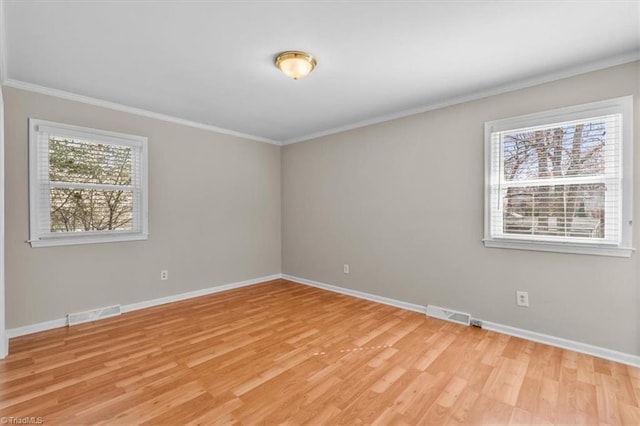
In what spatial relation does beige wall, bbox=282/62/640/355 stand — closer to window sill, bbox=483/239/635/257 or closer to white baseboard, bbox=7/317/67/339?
Result: window sill, bbox=483/239/635/257

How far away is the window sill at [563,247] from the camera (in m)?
2.40

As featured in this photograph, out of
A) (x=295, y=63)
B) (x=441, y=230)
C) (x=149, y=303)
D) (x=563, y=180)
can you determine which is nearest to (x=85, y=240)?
(x=149, y=303)

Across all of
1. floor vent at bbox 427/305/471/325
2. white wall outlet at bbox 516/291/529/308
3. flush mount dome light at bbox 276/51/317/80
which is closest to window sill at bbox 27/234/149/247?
flush mount dome light at bbox 276/51/317/80

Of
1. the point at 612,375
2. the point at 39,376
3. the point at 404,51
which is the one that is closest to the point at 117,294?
the point at 39,376

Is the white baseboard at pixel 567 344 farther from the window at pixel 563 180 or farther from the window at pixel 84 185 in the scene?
the window at pixel 84 185

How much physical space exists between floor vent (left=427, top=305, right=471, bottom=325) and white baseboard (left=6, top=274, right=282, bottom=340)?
9.14 ft

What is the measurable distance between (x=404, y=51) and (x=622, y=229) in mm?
2263

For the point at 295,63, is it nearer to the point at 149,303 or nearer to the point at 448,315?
the point at 448,315

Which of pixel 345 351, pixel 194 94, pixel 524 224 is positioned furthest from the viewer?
pixel 194 94

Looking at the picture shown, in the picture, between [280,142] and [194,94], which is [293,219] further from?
[194,94]

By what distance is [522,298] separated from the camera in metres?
2.85

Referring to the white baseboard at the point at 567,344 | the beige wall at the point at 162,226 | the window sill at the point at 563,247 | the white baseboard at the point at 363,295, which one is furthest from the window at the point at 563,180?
the beige wall at the point at 162,226

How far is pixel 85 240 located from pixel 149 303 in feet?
3.50

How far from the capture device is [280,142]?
5281mm
